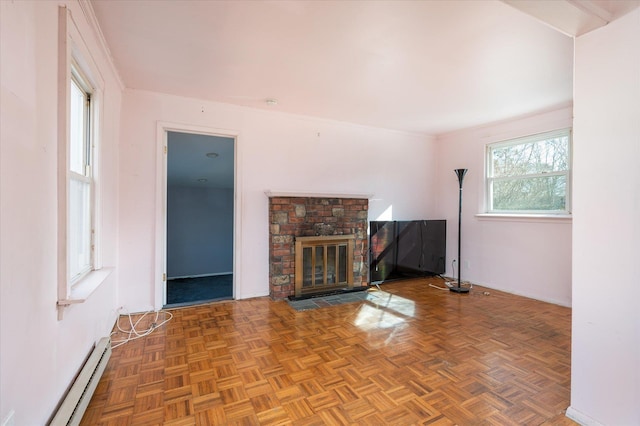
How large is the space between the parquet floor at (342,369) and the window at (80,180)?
799 mm

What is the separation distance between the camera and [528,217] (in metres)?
3.87

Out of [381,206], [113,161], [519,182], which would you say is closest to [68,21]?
[113,161]

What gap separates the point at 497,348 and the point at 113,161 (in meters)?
3.79

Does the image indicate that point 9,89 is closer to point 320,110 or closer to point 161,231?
point 161,231

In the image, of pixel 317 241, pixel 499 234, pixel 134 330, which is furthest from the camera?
pixel 499 234

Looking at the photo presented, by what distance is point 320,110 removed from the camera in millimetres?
3826

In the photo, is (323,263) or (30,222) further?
(323,263)

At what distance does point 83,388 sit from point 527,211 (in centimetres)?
481

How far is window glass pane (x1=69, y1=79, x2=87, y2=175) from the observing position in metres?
2.00

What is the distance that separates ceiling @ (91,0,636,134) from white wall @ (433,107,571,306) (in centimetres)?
73

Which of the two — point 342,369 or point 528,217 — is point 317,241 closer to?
point 342,369

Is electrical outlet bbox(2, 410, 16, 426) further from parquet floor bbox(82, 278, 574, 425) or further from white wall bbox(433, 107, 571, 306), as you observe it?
white wall bbox(433, 107, 571, 306)

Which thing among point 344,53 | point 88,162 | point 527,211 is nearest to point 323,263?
point 344,53

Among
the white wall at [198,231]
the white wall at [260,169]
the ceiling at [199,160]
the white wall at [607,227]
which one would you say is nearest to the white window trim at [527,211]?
the white wall at [260,169]
